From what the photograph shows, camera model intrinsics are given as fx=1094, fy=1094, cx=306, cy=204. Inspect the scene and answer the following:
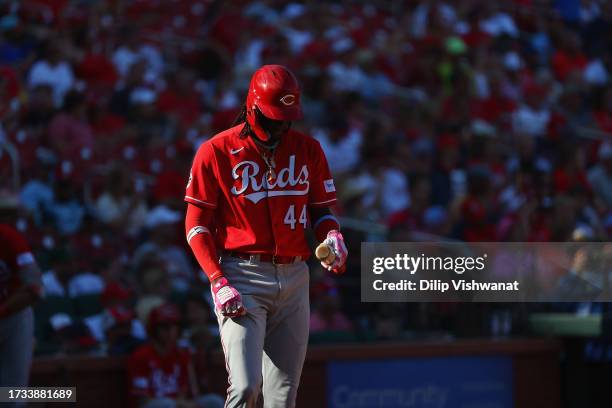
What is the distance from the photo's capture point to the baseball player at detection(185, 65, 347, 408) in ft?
15.8

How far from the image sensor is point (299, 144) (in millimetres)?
5066

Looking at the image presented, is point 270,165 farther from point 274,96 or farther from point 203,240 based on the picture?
point 203,240

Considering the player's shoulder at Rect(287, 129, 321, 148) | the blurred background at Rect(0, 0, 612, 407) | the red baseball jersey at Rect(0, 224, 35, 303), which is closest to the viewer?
the player's shoulder at Rect(287, 129, 321, 148)

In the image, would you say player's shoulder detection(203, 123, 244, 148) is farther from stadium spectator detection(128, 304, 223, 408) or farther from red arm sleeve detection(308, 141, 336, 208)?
stadium spectator detection(128, 304, 223, 408)

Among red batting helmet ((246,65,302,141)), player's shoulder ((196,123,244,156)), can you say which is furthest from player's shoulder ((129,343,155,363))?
red batting helmet ((246,65,302,141))

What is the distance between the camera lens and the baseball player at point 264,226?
480 centimetres

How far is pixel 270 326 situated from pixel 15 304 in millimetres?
1919

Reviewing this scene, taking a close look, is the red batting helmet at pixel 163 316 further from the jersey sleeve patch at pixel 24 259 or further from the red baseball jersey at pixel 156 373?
the jersey sleeve patch at pixel 24 259

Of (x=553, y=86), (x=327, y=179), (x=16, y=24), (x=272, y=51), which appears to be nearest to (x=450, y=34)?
(x=553, y=86)

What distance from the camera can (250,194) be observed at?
4891 mm

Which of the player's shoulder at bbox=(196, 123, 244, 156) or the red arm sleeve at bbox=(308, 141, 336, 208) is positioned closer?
the player's shoulder at bbox=(196, 123, 244, 156)

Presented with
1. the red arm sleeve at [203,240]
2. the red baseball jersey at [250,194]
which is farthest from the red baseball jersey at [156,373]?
the red arm sleeve at [203,240]

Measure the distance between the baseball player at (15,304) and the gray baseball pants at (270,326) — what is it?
1.79 metres

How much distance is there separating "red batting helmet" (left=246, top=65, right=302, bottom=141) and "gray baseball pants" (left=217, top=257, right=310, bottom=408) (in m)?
0.65
